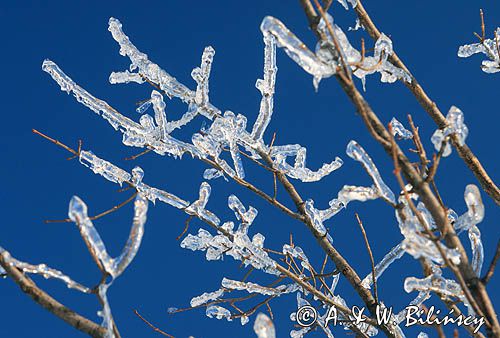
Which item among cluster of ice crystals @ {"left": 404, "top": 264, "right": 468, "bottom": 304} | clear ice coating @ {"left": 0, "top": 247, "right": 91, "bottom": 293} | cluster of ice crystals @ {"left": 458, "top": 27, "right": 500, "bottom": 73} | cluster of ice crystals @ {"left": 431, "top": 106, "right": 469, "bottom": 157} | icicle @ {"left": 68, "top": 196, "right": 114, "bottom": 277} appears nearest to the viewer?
icicle @ {"left": 68, "top": 196, "right": 114, "bottom": 277}

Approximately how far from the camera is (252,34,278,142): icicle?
220 centimetres

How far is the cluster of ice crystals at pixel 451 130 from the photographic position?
1.63 metres

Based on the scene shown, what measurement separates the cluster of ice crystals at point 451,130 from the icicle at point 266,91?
0.71m

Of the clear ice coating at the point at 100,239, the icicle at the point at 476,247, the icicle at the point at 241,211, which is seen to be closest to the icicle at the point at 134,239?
the clear ice coating at the point at 100,239

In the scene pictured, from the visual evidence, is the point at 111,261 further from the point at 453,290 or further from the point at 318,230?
the point at 318,230

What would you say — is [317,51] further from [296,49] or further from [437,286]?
[437,286]

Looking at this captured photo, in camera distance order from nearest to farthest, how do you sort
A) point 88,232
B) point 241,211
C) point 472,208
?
point 88,232, point 472,208, point 241,211

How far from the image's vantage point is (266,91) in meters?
2.29

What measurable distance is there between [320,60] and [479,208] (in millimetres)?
629

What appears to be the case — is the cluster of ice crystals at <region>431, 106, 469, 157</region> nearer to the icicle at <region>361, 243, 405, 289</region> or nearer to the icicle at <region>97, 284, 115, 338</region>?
the icicle at <region>361, 243, 405, 289</region>

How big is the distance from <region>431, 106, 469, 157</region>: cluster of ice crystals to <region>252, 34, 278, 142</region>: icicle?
0.71 metres

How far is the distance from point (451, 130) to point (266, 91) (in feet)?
2.67

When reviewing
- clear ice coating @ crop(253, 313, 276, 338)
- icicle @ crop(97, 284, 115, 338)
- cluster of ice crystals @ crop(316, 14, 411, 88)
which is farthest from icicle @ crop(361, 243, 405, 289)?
icicle @ crop(97, 284, 115, 338)

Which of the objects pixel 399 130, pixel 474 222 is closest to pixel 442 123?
pixel 399 130
